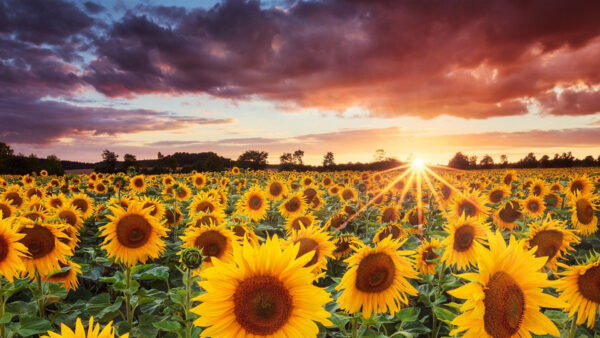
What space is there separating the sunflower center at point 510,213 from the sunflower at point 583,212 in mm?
961

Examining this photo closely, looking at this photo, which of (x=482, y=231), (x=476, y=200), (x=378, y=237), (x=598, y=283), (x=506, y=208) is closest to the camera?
(x=598, y=283)

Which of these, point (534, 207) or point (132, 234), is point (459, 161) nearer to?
point (534, 207)

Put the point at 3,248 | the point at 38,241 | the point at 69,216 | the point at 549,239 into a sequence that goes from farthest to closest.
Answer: the point at 69,216 → the point at 549,239 → the point at 38,241 → the point at 3,248

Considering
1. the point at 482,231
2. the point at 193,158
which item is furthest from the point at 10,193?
the point at 193,158

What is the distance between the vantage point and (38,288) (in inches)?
151

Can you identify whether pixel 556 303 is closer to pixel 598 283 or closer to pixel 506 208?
pixel 598 283

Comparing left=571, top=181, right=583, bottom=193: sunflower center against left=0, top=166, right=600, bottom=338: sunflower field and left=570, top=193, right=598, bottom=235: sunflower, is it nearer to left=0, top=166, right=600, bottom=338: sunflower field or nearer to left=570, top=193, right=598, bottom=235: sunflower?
left=0, top=166, right=600, bottom=338: sunflower field

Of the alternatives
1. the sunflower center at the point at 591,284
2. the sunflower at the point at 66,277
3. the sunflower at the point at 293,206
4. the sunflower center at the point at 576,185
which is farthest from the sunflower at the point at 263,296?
the sunflower center at the point at 576,185

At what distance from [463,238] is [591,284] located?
57.4 inches

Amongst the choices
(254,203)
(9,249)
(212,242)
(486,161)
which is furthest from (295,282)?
(486,161)

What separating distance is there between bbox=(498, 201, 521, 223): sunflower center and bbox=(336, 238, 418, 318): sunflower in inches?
226

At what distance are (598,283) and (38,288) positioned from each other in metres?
5.49

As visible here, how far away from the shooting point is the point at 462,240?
13.7ft

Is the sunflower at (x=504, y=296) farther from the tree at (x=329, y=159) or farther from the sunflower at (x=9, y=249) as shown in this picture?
the tree at (x=329, y=159)
